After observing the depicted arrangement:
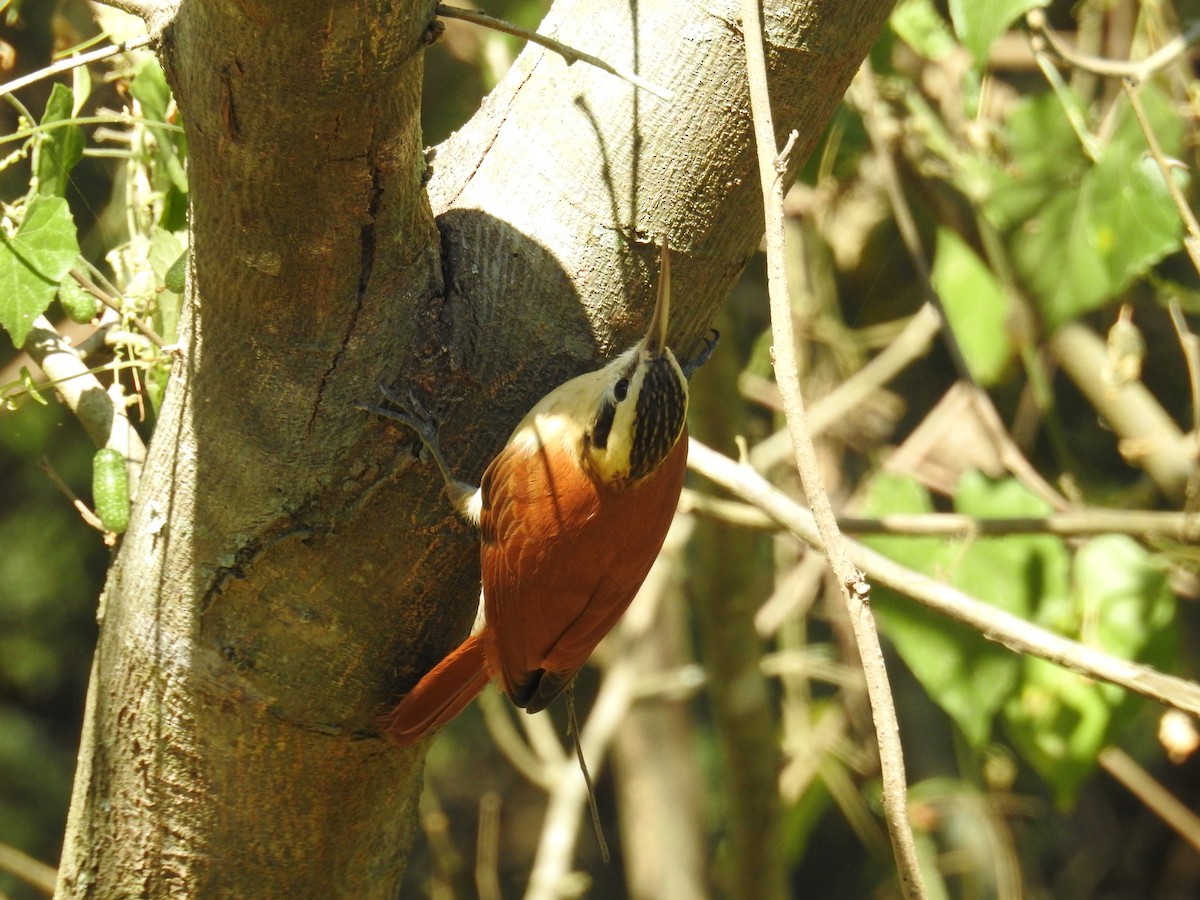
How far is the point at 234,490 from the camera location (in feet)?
4.44

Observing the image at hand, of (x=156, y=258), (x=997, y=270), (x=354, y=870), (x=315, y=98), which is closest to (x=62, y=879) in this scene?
(x=354, y=870)

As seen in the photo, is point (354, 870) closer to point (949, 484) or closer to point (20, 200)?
point (20, 200)

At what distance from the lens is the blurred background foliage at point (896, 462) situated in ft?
7.57

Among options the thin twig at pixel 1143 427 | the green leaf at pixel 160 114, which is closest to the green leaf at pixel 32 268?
the green leaf at pixel 160 114

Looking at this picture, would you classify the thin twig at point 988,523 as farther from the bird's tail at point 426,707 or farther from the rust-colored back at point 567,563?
the bird's tail at point 426,707

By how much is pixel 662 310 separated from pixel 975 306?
1.84m

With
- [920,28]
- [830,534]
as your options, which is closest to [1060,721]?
[920,28]

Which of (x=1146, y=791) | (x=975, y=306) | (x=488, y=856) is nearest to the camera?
(x=975, y=306)

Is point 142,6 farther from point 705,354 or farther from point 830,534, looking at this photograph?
point 705,354

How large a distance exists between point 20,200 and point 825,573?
2639 millimetres

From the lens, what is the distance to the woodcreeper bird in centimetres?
176

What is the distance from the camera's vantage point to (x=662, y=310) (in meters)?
1.40

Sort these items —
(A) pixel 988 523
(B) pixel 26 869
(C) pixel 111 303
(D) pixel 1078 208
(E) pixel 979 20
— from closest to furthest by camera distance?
(C) pixel 111 303
(E) pixel 979 20
(A) pixel 988 523
(D) pixel 1078 208
(B) pixel 26 869

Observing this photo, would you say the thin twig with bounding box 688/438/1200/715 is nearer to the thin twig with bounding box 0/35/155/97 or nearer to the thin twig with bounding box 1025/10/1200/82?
the thin twig with bounding box 0/35/155/97
